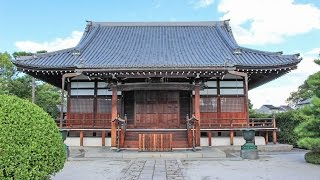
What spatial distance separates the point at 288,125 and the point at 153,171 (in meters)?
12.2

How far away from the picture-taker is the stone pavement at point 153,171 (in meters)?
A: 8.72

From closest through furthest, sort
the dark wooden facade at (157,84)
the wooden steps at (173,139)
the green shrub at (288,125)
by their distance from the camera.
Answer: the dark wooden facade at (157,84)
the wooden steps at (173,139)
the green shrub at (288,125)

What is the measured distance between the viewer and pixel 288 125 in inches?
755

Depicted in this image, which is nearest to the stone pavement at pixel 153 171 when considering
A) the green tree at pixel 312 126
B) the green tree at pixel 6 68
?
the green tree at pixel 312 126

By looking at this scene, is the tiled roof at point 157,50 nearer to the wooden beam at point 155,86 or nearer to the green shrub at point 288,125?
the wooden beam at point 155,86

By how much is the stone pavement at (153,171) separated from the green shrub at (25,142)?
2.89 metres

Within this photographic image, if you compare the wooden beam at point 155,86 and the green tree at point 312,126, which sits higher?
the wooden beam at point 155,86

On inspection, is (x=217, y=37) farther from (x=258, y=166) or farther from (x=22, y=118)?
(x=22, y=118)

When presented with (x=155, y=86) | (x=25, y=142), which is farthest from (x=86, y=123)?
(x=25, y=142)

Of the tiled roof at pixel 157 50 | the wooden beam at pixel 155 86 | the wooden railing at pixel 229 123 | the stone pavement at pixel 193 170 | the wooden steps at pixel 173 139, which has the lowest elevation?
the stone pavement at pixel 193 170

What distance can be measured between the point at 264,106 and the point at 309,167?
79.7 m

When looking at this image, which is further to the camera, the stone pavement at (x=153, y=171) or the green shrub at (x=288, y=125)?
the green shrub at (x=288, y=125)

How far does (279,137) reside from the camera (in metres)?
19.9

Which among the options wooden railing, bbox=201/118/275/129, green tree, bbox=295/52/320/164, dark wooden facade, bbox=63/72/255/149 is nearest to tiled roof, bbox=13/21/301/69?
dark wooden facade, bbox=63/72/255/149
